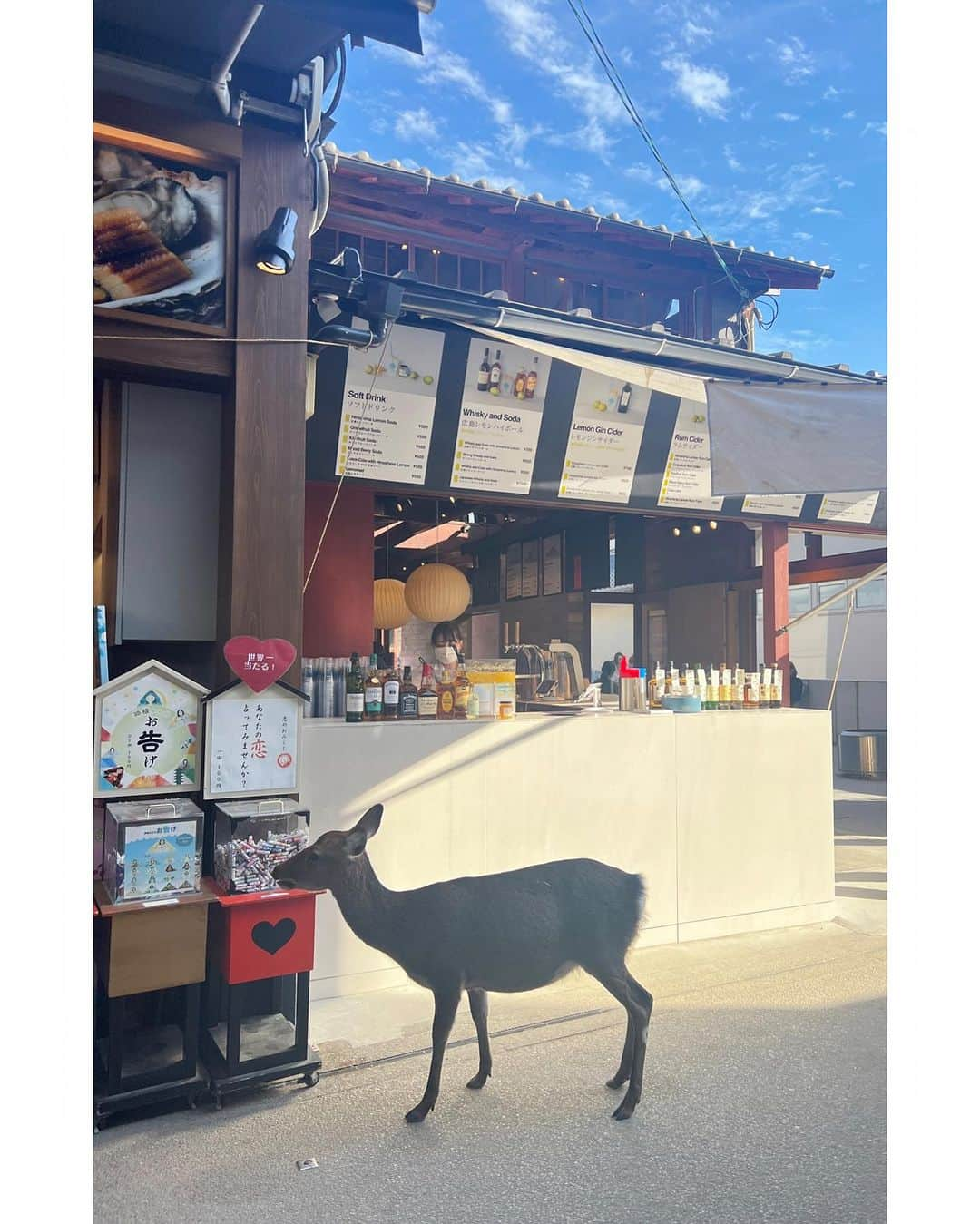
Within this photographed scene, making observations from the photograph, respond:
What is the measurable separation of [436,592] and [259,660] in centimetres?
294

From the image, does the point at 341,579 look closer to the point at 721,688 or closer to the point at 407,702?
the point at 407,702

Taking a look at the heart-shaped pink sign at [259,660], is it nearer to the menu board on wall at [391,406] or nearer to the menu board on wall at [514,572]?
the menu board on wall at [391,406]

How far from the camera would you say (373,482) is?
4.01 meters

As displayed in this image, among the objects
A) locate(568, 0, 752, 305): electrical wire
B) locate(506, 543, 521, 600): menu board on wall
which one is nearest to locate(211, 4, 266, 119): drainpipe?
locate(568, 0, 752, 305): electrical wire

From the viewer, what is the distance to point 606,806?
4.07 meters

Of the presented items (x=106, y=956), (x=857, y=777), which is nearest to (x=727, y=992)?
(x=106, y=956)

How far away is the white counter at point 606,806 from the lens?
11.7ft

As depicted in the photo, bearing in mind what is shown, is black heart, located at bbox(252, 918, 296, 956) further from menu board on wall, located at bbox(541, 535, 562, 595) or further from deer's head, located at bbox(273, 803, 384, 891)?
menu board on wall, located at bbox(541, 535, 562, 595)

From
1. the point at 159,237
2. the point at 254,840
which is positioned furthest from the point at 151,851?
the point at 159,237

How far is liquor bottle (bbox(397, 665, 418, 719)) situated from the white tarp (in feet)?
5.22

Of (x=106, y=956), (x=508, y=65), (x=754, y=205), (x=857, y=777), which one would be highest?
(x=508, y=65)
